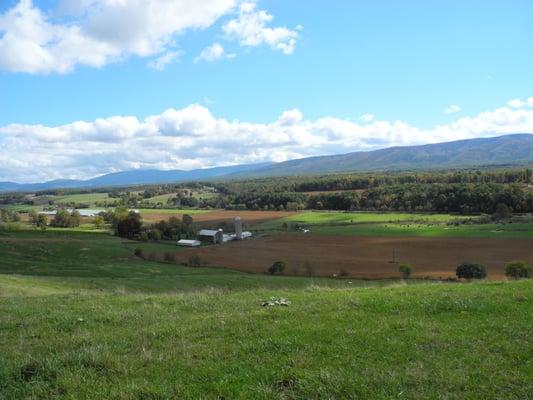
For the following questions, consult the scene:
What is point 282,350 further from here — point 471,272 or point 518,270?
point 471,272

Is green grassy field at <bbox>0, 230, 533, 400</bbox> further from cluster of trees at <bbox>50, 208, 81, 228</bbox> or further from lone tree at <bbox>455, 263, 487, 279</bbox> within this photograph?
cluster of trees at <bbox>50, 208, 81, 228</bbox>

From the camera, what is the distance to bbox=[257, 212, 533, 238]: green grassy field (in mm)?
85856

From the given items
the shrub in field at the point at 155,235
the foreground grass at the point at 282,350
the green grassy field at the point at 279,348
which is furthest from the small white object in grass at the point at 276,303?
the shrub in field at the point at 155,235

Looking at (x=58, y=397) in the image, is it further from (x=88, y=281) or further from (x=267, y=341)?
Result: (x=88, y=281)

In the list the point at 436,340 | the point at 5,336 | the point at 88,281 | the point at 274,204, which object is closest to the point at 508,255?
the point at 88,281

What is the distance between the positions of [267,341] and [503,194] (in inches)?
4861

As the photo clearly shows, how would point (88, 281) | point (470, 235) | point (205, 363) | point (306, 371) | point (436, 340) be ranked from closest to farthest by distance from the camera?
1. point (306, 371)
2. point (205, 363)
3. point (436, 340)
4. point (88, 281)
5. point (470, 235)

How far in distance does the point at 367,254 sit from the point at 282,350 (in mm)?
64739

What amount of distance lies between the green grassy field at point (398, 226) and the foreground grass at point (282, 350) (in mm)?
78464

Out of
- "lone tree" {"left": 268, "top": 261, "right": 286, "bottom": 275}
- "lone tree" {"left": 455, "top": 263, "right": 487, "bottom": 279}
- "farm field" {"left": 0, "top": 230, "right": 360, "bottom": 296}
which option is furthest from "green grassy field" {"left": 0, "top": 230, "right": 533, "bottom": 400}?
"lone tree" {"left": 268, "top": 261, "right": 286, "bottom": 275}

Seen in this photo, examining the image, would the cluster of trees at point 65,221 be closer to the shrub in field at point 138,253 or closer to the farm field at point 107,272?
the farm field at point 107,272

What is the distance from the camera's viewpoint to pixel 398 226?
334ft

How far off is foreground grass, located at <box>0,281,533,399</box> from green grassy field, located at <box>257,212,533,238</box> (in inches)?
3089

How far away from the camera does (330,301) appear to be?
1348 cm
